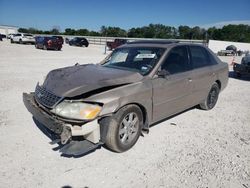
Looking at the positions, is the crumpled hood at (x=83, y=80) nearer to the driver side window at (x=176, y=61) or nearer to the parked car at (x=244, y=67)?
the driver side window at (x=176, y=61)

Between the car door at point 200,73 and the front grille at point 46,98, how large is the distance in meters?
2.92

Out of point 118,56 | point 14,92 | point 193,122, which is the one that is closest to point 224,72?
point 193,122

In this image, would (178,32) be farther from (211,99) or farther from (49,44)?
(211,99)

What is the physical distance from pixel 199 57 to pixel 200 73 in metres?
0.49

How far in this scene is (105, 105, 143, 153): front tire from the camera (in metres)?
3.43

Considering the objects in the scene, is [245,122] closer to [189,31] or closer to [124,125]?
[124,125]

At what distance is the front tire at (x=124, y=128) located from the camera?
3428mm

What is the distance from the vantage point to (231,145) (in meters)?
4.16

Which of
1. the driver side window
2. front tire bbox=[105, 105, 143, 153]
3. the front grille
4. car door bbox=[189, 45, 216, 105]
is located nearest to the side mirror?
the driver side window

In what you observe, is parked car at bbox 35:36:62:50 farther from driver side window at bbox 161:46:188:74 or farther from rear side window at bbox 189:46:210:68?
driver side window at bbox 161:46:188:74

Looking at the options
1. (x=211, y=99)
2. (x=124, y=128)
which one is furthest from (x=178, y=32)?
(x=124, y=128)

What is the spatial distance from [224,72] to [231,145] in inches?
107

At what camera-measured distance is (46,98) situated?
355 centimetres

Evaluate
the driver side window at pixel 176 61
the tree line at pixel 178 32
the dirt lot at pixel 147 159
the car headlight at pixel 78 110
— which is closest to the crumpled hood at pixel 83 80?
the car headlight at pixel 78 110
